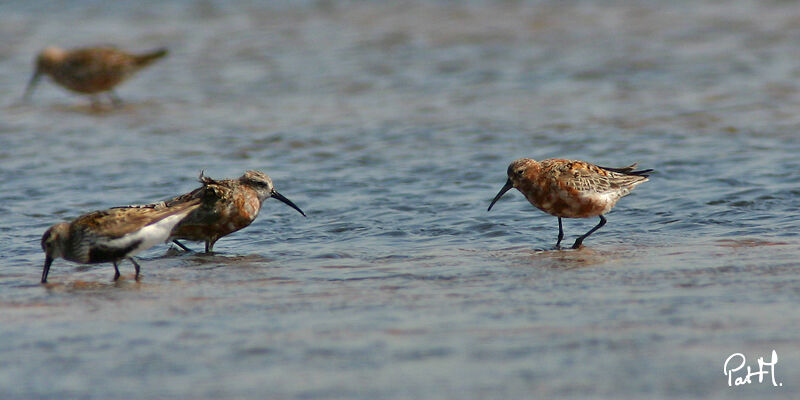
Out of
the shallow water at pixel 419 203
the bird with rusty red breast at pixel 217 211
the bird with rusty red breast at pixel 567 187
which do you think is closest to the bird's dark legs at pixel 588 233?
the bird with rusty red breast at pixel 567 187

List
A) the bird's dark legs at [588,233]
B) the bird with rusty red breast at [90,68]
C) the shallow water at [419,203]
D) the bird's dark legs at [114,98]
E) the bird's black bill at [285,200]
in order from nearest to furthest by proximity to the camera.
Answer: the shallow water at [419,203] < the bird's dark legs at [588,233] < the bird's black bill at [285,200] < the bird's dark legs at [114,98] < the bird with rusty red breast at [90,68]

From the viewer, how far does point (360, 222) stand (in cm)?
1022

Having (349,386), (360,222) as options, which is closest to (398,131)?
(360,222)

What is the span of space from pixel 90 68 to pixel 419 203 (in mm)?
9381

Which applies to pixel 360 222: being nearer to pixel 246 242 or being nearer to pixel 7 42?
pixel 246 242

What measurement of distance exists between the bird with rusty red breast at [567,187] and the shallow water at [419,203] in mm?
287

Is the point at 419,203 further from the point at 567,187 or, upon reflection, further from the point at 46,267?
the point at 46,267

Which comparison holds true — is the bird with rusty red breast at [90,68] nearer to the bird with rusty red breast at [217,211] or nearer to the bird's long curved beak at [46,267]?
the bird with rusty red breast at [217,211]

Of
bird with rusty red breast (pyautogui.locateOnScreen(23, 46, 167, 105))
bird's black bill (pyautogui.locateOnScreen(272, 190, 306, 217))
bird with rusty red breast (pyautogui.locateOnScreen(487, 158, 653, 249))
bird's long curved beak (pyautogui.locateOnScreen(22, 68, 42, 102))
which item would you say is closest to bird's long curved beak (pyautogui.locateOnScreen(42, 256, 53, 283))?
bird's black bill (pyautogui.locateOnScreen(272, 190, 306, 217))

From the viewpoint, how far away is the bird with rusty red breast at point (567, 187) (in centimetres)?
959

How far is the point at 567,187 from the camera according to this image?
31.4 ft
